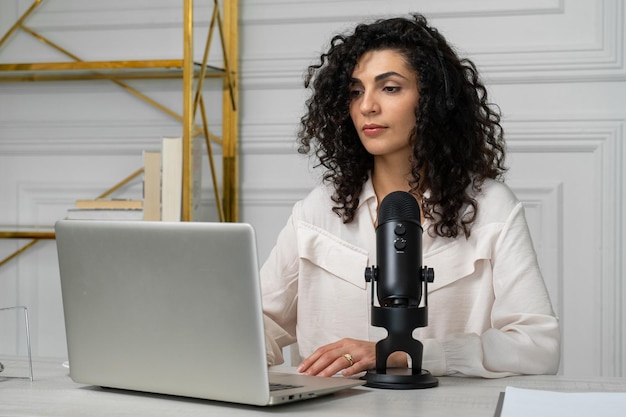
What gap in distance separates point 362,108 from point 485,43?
104cm

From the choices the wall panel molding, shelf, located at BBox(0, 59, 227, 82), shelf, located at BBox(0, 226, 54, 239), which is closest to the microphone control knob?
shelf, located at BBox(0, 59, 227, 82)

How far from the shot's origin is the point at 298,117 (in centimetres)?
306

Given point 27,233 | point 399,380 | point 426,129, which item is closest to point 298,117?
point 27,233

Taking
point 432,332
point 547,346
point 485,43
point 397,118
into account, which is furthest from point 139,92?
point 547,346

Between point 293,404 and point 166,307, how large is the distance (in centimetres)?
23

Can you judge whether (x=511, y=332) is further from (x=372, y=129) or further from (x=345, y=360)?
(x=372, y=129)

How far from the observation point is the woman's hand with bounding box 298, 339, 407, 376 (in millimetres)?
1524

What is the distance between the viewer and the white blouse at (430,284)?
1.82 meters

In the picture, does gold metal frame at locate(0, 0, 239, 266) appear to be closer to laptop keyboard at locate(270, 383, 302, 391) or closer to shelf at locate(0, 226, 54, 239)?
shelf at locate(0, 226, 54, 239)

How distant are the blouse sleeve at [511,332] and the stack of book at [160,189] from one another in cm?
117

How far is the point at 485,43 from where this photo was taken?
2916 millimetres

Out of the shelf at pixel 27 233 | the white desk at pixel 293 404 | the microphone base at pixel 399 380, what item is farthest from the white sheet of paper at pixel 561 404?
the shelf at pixel 27 233

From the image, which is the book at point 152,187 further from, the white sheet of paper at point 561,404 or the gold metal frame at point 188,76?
the white sheet of paper at point 561,404

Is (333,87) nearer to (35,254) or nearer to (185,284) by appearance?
(185,284)
